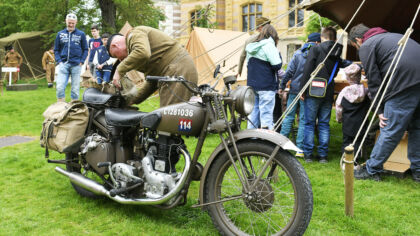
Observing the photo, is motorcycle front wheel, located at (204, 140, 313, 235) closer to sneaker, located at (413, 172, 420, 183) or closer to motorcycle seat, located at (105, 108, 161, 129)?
motorcycle seat, located at (105, 108, 161, 129)

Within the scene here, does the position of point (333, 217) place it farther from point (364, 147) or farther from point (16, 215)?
point (16, 215)

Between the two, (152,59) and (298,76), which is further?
(298,76)

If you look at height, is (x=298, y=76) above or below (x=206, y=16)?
below

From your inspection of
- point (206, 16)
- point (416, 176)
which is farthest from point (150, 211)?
point (206, 16)

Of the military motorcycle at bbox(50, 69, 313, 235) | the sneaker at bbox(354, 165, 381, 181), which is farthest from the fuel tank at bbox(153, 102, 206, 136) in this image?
the sneaker at bbox(354, 165, 381, 181)

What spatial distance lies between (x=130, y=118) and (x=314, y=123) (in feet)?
9.85

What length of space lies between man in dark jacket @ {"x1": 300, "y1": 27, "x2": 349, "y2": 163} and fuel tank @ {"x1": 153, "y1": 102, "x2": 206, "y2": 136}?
2.73 metres

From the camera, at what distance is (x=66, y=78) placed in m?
7.62

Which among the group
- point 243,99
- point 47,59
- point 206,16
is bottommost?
point 243,99

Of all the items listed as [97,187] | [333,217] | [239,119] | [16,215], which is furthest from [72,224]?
[333,217]

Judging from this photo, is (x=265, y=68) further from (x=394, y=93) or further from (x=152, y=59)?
(x=152, y=59)

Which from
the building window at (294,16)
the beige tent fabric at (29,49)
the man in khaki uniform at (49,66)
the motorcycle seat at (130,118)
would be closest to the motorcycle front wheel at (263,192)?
the motorcycle seat at (130,118)

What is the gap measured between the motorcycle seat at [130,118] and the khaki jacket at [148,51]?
0.37 meters

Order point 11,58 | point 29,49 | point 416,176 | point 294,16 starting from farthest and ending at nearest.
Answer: point 294,16 < point 29,49 < point 11,58 < point 416,176
